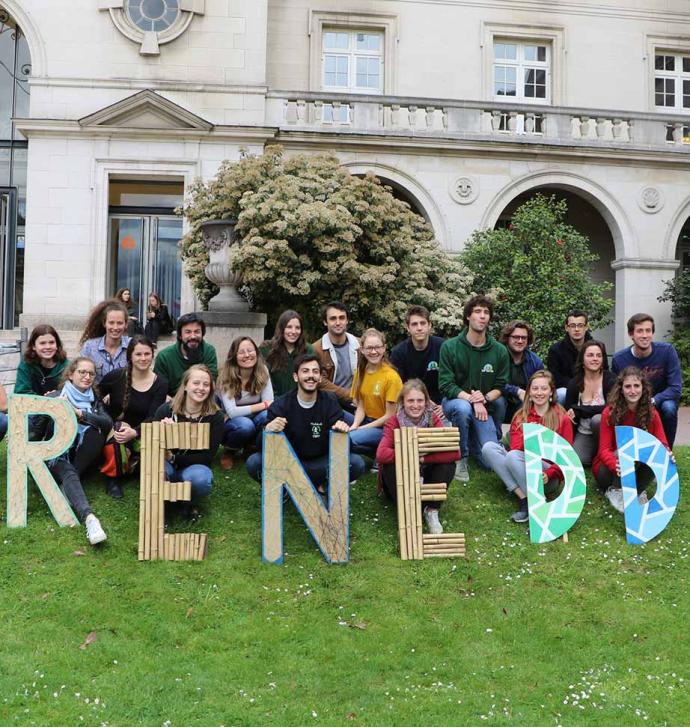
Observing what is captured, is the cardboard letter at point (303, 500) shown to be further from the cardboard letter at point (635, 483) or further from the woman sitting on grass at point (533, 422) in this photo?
the cardboard letter at point (635, 483)

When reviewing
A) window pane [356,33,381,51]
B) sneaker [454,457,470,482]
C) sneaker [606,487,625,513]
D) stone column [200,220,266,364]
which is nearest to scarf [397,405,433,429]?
sneaker [454,457,470,482]

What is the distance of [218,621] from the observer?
520 centimetres

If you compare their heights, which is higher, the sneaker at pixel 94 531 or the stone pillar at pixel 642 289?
the stone pillar at pixel 642 289

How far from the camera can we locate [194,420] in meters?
6.52

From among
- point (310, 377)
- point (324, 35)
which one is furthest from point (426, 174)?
point (310, 377)

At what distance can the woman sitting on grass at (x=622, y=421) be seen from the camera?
699cm

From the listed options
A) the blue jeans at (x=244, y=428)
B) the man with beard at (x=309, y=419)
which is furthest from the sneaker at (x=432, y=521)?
the blue jeans at (x=244, y=428)

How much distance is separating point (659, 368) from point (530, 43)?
15718 mm

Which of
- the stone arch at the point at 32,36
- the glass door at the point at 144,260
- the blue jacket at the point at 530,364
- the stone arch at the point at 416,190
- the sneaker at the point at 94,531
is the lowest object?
the sneaker at the point at 94,531

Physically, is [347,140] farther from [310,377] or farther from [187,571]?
[187,571]

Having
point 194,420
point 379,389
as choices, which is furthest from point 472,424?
point 194,420

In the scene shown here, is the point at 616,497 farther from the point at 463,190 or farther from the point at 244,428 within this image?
the point at 463,190

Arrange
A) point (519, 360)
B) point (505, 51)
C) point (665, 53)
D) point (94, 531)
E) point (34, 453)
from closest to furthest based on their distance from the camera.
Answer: point (94, 531), point (34, 453), point (519, 360), point (505, 51), point (665, 53)

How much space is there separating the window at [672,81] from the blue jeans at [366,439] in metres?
17.9
